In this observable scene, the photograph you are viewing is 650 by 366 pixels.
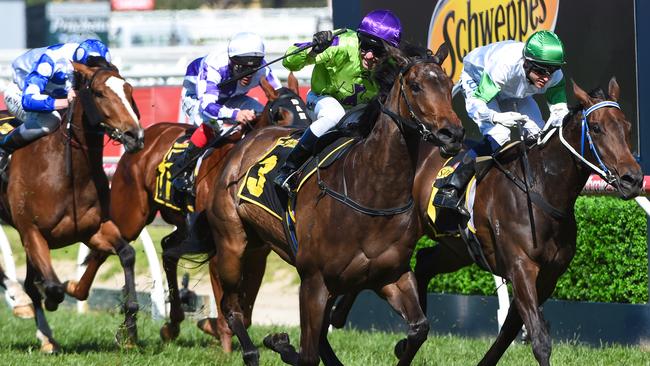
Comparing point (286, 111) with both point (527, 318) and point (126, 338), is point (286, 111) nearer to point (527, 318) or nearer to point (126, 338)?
point (126, 338)

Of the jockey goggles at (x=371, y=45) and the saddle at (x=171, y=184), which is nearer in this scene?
the jockey goggles at (x=371, y=45)

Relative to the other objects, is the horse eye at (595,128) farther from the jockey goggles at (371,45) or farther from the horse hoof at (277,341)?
the horse hoof at (277,341)

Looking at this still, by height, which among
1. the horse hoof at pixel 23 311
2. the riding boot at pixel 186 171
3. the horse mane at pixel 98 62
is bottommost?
the horse hoof at pixel 23 311

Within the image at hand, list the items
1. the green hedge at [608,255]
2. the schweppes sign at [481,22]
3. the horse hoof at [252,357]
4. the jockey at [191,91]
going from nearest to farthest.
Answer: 1. the horse hoof at [252,357]
2. the green hedge at [608,255]
3. the schweppes sign at [481,22]
4. the jockey at [191,91]

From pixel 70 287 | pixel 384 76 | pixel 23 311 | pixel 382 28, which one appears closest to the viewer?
pixel 384 76

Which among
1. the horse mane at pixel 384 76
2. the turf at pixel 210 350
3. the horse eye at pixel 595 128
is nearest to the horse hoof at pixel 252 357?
the turf at pixel 210 350

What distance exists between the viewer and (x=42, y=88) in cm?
791

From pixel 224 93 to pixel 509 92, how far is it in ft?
6.90

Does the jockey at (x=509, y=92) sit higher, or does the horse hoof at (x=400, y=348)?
the jockey at (x=509, y=92)

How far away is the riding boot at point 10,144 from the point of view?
8.10 m

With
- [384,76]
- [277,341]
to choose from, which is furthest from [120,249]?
[384,76]

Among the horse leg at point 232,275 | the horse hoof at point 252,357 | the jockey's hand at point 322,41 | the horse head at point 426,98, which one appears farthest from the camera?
the horse leg at point 232,275

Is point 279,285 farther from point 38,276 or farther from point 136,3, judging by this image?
point 136,3

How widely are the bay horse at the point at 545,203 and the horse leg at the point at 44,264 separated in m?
2.57
